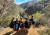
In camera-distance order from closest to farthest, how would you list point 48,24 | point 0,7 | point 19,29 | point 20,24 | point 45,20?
point 20,24 < point 19,29 < point 48,24 < point 45,20 < point 0,7

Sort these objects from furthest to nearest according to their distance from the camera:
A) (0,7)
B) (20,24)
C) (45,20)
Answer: (0,7)
(45,20)
(20,24)

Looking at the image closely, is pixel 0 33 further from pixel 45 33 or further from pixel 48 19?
pixel 48 19

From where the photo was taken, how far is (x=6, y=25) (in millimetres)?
13305

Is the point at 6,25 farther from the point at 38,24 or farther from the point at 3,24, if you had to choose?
the point at 38,24

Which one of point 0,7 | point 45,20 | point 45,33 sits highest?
point 0,7

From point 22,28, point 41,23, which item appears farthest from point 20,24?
point 41,23

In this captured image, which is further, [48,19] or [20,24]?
[48,19]

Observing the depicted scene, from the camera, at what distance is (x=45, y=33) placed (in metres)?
9.91

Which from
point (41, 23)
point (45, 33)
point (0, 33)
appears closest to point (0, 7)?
point (0, 33)

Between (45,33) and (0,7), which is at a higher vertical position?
(0,7)

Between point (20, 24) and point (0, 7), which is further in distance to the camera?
point (0, 7)

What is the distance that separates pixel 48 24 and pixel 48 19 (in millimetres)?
1216

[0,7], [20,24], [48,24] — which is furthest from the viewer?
[0,7]

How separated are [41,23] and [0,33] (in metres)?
5.10
